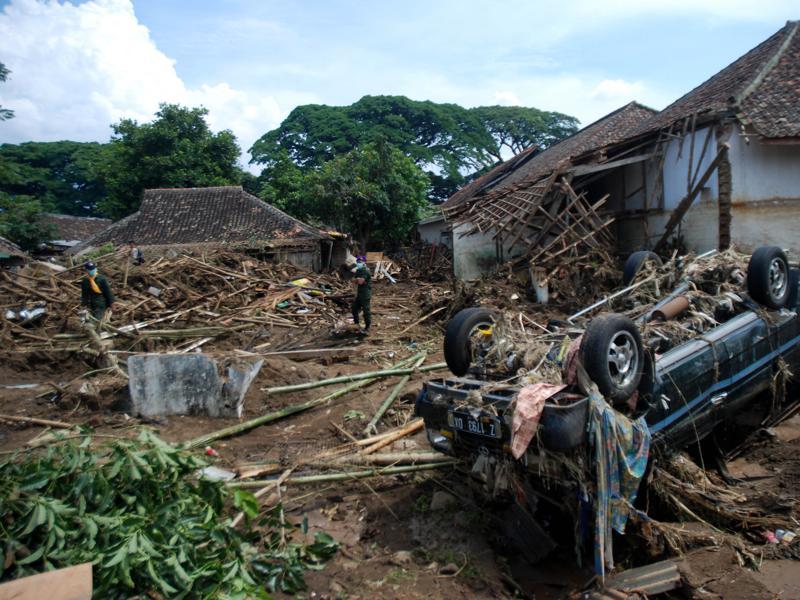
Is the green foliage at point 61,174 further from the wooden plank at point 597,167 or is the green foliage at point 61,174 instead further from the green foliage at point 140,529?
the green foliage at point 140,529

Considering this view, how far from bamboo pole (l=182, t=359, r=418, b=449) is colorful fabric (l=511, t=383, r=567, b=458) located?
11.9 ft

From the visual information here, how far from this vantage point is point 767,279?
17.0 ft

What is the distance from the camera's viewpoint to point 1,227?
9.47m

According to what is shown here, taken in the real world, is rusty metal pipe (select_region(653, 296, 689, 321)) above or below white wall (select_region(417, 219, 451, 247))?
below

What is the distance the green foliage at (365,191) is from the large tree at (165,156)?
846 centimetres

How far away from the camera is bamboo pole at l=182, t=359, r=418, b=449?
19.8 ft

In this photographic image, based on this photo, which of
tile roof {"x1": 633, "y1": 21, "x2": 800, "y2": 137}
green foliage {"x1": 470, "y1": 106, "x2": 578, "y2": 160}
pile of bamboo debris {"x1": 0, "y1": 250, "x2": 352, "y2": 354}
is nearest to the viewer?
pile of bamboo debris {"x1": 0, "y1": 250, "x2": 352, "y2": 354}

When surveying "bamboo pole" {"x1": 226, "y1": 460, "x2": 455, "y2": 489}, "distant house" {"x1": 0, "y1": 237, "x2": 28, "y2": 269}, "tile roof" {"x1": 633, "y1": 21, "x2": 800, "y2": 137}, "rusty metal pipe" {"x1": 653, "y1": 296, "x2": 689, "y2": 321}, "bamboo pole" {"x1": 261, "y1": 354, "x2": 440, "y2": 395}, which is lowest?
"bamboo pole" {"x1": 226, "y1": 460, "x2": 455, "y2": 489}

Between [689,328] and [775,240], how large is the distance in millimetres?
9781

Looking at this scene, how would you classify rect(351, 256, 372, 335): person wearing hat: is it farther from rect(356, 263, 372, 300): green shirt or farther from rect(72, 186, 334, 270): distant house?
rect(72, 186, 334, 270): distant house

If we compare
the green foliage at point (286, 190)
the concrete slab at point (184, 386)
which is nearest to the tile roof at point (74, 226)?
the green foliage at point (286, 190)

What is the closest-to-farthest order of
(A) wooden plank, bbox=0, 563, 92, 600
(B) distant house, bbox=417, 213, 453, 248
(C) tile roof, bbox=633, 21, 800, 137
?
(A) wooden plank, bbox=0, 563, 92, 600 → (C) tile roof, bbox=633, 21, 800, 137 → (B) distant house, bbox=417, 213, 453, 248

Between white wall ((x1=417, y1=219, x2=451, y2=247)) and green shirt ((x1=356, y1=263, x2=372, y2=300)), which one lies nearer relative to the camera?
green shirt ((x1=356, y1=263, x2=372, y2=300))

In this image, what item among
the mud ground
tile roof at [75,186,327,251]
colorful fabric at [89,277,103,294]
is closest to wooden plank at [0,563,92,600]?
the mud ground
